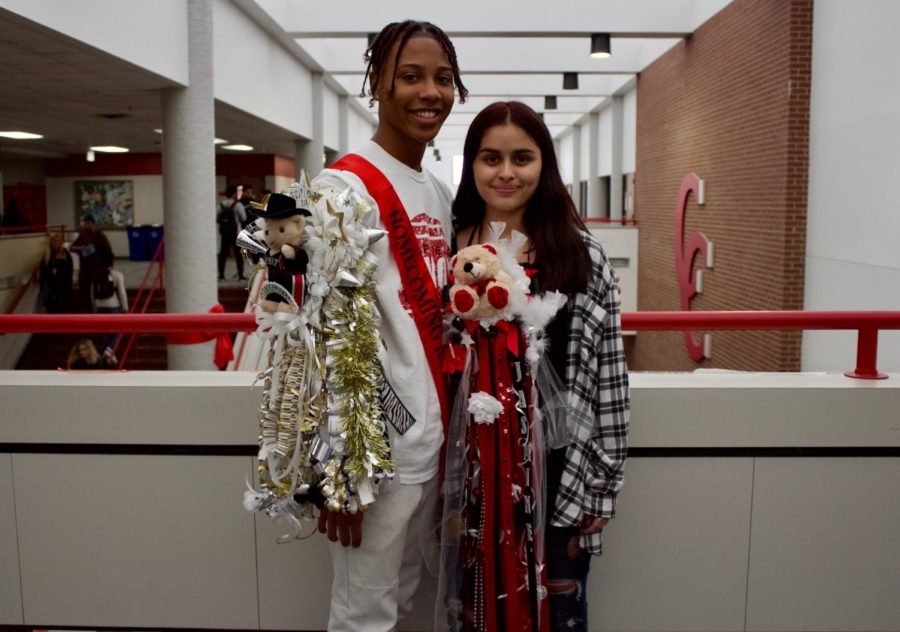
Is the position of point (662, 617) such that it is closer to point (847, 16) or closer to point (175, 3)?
point (847, 16)

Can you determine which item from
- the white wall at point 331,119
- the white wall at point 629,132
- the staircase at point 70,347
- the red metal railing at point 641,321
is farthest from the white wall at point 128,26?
the white wall at point 629,132

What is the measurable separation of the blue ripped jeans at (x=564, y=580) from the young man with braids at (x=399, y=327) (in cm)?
34

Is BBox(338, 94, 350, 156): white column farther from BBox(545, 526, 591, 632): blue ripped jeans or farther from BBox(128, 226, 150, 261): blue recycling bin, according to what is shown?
BBox(545, 526, 591, 632): blue ripped jeans

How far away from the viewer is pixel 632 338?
1630 centimetres

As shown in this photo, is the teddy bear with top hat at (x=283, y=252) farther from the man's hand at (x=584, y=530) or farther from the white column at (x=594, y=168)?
the white column at (x=594, y=168)

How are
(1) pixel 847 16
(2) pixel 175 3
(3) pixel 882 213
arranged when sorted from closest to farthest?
(3) pixel 882 213 → (1) pixel 847 16 → (2) pixel 175 3

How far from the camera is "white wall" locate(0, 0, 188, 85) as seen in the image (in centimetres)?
559

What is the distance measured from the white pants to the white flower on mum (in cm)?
20

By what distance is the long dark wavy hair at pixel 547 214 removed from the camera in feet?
5.84

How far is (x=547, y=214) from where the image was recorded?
184cm

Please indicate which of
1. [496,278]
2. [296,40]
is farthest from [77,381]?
[296,40]

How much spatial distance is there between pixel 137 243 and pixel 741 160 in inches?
577

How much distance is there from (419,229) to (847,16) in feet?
23.6

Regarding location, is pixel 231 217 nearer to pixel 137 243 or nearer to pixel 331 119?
pixel 331 119
